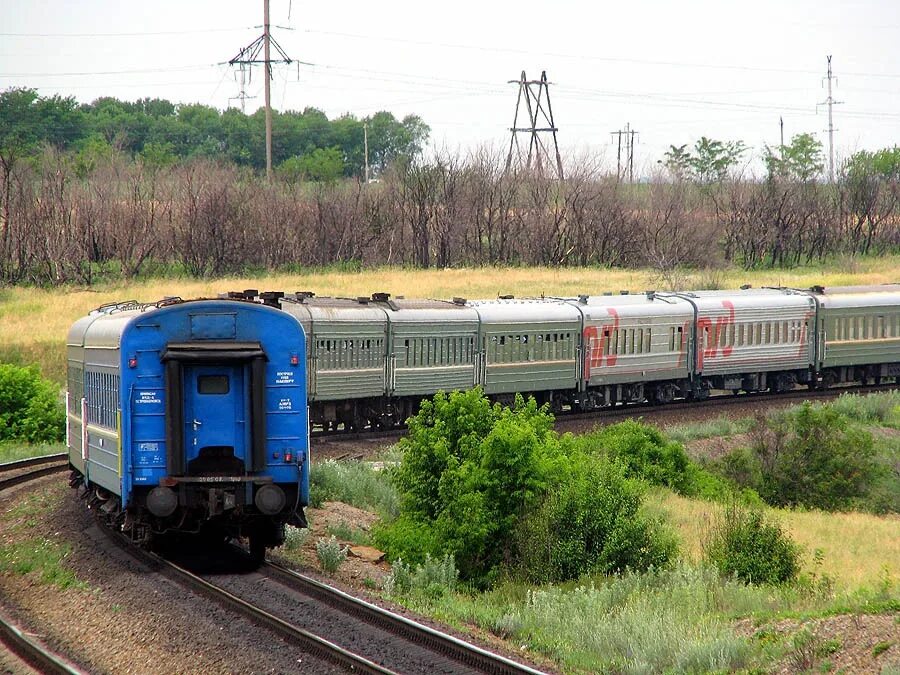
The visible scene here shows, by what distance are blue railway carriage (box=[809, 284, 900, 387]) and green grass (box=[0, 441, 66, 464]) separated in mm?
24114

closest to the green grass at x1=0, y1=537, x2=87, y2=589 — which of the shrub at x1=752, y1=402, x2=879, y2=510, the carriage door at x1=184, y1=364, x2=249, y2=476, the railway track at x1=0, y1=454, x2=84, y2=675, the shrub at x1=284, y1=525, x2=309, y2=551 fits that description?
the railway track at x1=0, y1=454, x2=84, y2=675

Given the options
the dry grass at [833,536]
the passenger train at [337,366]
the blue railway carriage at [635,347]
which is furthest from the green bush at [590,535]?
the blue railway carriage at [635,347]

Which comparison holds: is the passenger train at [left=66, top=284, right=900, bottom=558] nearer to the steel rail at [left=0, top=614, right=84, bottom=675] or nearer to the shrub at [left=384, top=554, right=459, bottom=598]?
the shrub at [left=384, top=554, right=459, bottom=598]

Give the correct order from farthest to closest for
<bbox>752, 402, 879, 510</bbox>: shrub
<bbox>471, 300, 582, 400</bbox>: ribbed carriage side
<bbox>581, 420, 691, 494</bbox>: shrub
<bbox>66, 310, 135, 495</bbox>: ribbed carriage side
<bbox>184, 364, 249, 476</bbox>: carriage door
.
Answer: <bbox>471, 300, 582, 400</bbox>: ribbed carriage side → <bbox>752, 402, 879, 510</bbox>: shrub → <bbox>581, 420, 691, 494</bbox>: shrub → <bbox>66, 310, 135, 495</bbox>: ribbed carriage side → <bbox>184, 364, 249, 476</bbox>: carriage door

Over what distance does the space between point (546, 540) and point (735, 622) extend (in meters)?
4.84

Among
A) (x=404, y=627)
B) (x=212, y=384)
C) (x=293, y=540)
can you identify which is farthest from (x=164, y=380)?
(x=404, y=627)

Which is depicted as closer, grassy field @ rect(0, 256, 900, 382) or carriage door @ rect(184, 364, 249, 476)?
carriage door @ rect(184, 364, 249, 476)

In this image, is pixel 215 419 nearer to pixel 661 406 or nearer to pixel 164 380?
pixel 164 380

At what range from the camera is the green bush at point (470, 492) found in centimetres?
1788

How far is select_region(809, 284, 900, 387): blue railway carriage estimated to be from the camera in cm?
4144

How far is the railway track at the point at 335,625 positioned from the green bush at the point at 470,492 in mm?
3572

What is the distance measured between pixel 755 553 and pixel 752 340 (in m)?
22.4

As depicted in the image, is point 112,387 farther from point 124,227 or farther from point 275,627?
point 124,227

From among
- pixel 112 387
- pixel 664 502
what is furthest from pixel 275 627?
pixel 664 502
